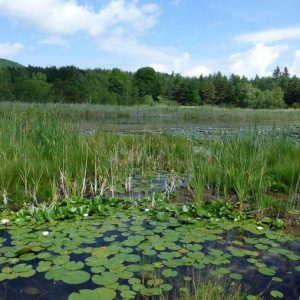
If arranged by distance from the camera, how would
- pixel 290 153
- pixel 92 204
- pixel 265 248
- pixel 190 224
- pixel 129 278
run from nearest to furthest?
1. pixel 129 278
2. pixel 265 248
3. pixel 190 224
4. pixel 92 204
5. pixel 290 153

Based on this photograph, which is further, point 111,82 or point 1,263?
point 111,82

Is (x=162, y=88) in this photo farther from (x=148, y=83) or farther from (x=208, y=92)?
(x=208, y=92)

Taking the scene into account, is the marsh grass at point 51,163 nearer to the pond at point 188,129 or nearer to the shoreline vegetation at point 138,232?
the shoreline vegetation at point 138,232

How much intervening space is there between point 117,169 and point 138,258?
2958 millimetres

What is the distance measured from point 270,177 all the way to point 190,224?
8.49ft

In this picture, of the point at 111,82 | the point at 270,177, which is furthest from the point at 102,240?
the point at 111,82

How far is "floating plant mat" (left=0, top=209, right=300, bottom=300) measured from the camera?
274 centimetres

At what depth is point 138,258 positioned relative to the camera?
322cm

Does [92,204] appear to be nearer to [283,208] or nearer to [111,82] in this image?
[283,208]

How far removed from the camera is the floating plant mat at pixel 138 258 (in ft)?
8.98

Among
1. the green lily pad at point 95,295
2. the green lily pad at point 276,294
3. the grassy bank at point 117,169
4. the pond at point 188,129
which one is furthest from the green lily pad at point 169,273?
the pond at point 188,129

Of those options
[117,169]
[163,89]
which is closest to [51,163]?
[117,169]

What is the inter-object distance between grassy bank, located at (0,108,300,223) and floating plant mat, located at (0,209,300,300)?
2.73 ft

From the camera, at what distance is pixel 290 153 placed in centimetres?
755
